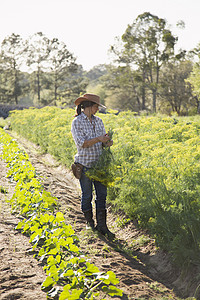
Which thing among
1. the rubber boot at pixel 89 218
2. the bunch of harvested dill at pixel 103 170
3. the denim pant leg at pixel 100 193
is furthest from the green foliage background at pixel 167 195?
the rubber boot at pixel 89 218

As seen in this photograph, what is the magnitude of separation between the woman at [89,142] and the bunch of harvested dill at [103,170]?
0.10 metres

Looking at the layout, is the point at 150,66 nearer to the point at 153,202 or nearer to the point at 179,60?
the point at 179,60

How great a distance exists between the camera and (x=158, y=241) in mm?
3992

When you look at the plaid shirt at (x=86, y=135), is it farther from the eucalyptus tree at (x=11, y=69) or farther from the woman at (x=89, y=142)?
the eucalyptus tree at (x=11, y=69)

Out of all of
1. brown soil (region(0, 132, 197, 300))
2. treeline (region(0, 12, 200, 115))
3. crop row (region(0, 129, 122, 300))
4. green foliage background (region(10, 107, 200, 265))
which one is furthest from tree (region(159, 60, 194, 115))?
crop row (region(0, 129, 122, 300))

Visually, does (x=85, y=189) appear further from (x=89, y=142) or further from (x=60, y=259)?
(x=60, y=259)

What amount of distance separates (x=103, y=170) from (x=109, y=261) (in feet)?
3.80

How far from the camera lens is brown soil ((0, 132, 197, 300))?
2.88 m

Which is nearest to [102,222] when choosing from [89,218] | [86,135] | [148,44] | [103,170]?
[89,218]

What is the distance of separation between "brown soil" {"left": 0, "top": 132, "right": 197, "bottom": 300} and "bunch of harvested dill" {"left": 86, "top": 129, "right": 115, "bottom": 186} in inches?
31.7

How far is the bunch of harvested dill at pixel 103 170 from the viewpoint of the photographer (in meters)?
4.20

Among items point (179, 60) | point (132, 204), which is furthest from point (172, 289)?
point (179, 60)

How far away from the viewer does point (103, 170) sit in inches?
166

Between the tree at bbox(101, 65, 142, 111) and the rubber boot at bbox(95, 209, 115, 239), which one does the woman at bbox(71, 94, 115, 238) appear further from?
the tree at bbox(101, 65, 142, 111)
